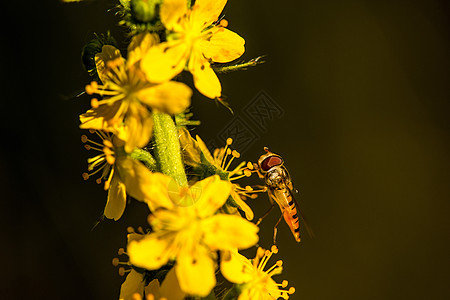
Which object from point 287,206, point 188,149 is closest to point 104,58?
point 188,149

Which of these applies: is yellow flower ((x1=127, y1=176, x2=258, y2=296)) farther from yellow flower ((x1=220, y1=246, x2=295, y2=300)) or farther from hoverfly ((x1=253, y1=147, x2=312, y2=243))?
hoverfly ((x1=253, y1=147, x2=312, y2=243))

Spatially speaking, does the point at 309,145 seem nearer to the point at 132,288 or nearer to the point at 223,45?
the point at 223,45

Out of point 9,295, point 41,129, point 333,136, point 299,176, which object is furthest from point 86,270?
point 333,136

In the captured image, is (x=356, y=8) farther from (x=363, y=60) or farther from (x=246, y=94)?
(x=246, y=94)

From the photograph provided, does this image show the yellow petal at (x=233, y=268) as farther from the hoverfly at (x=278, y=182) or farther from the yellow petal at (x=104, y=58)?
the yellow petal at (x=104, y=58)

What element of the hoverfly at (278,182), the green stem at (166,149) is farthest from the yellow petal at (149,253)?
the hoverfly at (278,182)

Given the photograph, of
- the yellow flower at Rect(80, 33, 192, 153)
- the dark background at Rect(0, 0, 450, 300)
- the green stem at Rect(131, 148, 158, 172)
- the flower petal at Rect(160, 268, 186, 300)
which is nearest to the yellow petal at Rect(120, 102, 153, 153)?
the yellow flower at Rect(80, 33, 192, 153)
